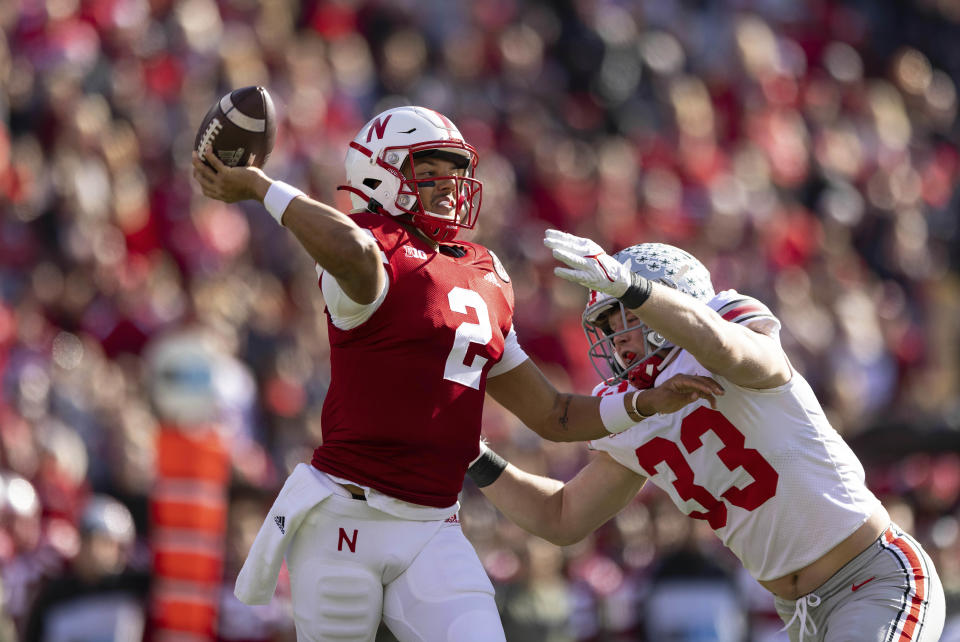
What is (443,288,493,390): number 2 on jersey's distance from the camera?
4.25m

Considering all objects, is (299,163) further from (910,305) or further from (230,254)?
(910,305)

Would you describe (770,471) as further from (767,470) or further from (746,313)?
(746,313)

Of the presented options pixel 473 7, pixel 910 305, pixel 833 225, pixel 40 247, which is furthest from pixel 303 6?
pixel 910 305

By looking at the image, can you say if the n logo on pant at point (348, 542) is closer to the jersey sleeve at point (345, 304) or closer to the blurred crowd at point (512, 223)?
the jersey sleeve at point (345, 304)

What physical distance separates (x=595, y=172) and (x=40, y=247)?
4.28 metres

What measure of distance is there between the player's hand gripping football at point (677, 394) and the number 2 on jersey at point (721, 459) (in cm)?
9

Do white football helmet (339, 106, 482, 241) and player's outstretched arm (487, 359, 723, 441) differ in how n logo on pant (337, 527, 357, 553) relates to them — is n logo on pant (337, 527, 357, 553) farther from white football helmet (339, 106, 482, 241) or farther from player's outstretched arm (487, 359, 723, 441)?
white football helmet (339, 106, 482, 241)

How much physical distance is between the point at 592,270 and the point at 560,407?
0.87 meters

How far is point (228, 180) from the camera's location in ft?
13.5

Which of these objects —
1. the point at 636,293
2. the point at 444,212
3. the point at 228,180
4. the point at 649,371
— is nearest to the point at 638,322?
the point at 649,371

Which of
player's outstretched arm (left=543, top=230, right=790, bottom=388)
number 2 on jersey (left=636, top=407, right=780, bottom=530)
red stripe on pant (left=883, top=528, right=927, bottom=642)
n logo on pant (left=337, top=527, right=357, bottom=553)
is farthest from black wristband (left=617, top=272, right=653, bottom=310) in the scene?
red stripe on pant (left=883, top=528, right=927, bottom=642)

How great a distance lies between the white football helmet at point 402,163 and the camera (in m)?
4.39

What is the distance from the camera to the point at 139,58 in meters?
10.2

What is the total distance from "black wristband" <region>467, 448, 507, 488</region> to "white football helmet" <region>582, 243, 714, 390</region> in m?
0.50
